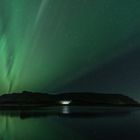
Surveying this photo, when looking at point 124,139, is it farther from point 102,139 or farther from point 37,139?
point 37,139

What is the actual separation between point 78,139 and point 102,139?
2608 mm

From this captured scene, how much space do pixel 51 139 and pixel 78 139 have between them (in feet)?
7.61

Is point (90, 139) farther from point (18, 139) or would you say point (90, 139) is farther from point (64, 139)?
point (18, 139)

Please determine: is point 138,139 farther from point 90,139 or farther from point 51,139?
point 51,139

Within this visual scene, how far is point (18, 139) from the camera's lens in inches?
1238

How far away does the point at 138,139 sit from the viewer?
32406mm

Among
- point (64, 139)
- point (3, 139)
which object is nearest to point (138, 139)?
point (64, 139)

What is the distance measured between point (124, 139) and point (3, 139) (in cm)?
1045

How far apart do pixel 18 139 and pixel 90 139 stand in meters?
6.13

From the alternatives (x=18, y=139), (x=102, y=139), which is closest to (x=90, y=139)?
(x=102, y=139)

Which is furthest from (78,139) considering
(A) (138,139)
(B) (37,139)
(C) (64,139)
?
(A) (138,139)

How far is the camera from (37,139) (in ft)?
103

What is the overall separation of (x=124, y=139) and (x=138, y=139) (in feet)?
3.96

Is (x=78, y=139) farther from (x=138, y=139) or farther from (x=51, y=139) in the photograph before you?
(x=138, y=139)
